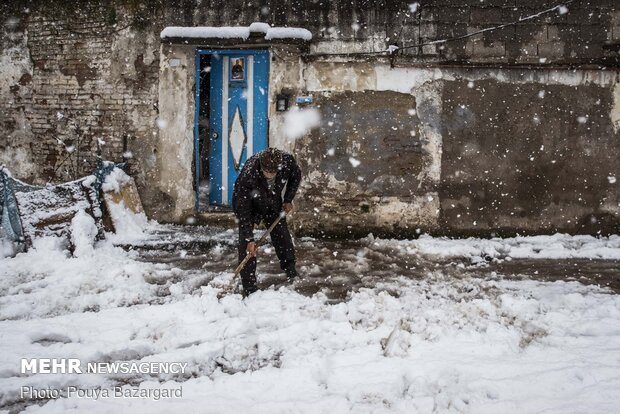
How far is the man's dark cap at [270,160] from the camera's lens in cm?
409

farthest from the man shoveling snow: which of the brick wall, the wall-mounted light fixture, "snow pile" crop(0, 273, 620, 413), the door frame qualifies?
the brick wall

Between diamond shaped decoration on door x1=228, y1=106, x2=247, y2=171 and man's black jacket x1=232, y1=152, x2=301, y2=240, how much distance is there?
2748 millimetres

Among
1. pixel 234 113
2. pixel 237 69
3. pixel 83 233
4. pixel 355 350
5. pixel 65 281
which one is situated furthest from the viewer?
pixel 234 113

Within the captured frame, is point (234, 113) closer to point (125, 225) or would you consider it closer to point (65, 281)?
point (125, 225)

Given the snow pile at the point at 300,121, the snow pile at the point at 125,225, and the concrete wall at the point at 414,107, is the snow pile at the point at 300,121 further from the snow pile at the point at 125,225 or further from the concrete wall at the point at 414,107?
the snow pile at the point at 125,225

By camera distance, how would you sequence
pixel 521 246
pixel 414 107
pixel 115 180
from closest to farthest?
pixel 521 246, pixel 115 180, pixel 414 107

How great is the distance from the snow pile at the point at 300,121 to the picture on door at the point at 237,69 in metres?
1.13

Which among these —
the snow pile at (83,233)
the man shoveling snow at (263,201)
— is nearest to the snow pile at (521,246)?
the man shoveling snow at (263,201)

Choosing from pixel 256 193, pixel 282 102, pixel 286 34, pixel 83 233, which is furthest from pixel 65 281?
pixel 286 34

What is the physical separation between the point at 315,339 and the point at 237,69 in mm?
5102

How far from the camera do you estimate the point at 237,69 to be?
7008 mm

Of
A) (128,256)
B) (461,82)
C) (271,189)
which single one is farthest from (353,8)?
(128,256)

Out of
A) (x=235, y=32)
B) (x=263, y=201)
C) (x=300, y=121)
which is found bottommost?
(x=263, y=201)

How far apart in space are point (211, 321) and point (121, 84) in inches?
197
